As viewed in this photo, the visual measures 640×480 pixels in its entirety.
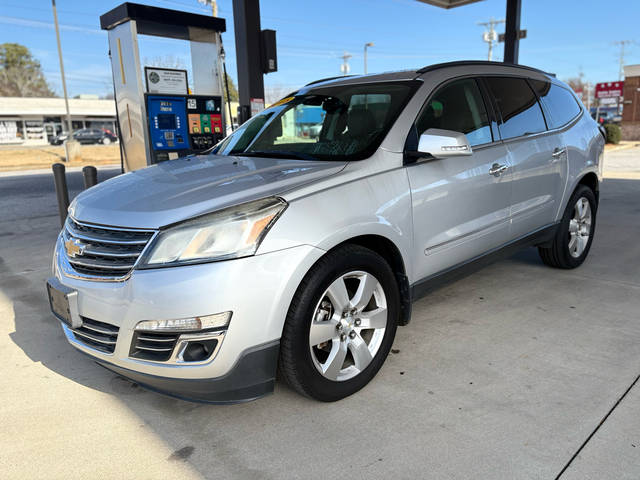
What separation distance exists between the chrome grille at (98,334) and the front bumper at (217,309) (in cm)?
4

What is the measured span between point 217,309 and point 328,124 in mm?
1910

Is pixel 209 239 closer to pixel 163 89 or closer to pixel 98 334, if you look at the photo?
pixel 98 334

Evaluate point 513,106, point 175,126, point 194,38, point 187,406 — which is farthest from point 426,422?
point 194,38

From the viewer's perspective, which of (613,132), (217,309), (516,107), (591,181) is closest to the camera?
(217,309)

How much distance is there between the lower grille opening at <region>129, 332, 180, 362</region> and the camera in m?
2.17

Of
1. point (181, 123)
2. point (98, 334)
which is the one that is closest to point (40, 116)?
point (181, 123)

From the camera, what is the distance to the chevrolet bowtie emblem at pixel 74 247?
2479 millimetres

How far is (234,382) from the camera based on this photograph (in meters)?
2.22

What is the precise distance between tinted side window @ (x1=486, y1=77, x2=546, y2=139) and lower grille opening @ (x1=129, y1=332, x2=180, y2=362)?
2.64 metres

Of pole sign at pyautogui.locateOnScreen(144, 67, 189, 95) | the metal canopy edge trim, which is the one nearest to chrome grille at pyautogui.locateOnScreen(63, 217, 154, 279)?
the metal canopy edge trim

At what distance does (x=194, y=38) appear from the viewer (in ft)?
22.6

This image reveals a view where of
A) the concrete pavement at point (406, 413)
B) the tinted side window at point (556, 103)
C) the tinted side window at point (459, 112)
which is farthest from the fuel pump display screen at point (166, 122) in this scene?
the tinted side window at point (556, 103)

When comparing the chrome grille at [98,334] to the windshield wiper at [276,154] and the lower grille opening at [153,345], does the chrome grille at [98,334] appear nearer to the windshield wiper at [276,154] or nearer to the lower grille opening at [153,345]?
the lower grille opening at [153,345]

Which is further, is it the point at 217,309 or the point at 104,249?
the point at 104,249
